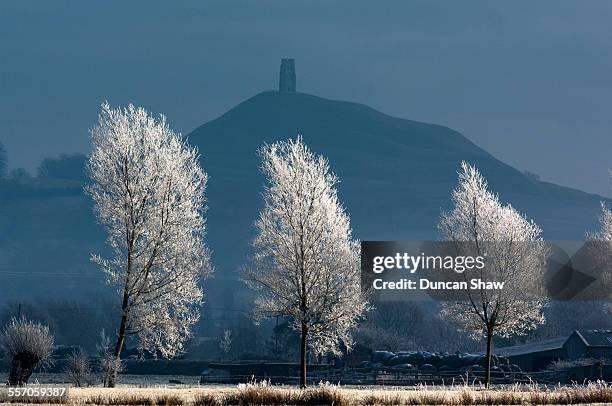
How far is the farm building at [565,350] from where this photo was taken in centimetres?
11675

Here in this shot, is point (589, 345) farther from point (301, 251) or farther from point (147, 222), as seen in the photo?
point (147, 222)

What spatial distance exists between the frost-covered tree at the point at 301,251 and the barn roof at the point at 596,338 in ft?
186

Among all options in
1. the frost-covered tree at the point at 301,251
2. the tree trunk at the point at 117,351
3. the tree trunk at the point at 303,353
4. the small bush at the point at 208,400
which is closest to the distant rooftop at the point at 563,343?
the frost-covered tree at the point at 301,251

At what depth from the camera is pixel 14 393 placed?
3934 centimetres

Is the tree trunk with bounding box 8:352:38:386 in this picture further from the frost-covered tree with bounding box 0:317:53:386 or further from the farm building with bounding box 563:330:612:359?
the farm building with bounding box 563:330:612:359

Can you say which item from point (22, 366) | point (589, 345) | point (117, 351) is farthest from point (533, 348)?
point (22, 366)

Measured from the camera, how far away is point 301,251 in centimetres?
6606

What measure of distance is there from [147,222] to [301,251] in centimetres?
943

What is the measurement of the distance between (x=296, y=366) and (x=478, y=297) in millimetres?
47866

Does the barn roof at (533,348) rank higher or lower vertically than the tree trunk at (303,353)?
higher

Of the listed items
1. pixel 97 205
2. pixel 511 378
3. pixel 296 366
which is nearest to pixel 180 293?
pixel 97 205

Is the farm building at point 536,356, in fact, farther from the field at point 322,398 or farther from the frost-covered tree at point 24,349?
the field at point 322,398

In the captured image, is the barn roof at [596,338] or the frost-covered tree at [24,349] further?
the barn roof at [596,338]

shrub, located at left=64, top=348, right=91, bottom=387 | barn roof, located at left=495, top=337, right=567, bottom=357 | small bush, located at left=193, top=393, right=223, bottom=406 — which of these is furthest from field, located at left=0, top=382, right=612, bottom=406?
barn roof, located at left=495, top=337, right=567, bottom=357
